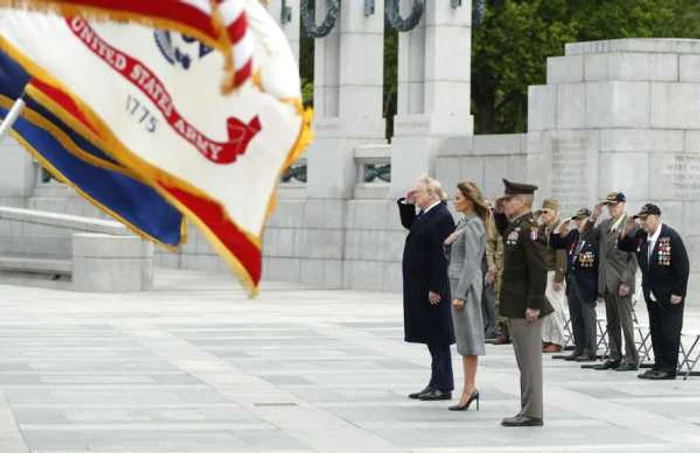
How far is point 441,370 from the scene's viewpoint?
18.6m

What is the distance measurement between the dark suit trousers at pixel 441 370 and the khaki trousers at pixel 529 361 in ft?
4.27

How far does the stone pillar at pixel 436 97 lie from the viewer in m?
36.2

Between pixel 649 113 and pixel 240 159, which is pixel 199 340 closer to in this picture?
pixel 649 113

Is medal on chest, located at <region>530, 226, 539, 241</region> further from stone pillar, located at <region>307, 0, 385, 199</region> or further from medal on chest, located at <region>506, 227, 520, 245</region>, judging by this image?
stone pillar, located at <region>307, 0, 385, 199</region>

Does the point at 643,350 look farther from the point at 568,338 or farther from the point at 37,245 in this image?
the point at 37,245

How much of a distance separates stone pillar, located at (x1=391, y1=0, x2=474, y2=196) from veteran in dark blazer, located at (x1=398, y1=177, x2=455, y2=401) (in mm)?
17410

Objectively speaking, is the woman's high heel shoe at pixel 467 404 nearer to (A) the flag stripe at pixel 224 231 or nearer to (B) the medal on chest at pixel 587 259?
(B) the medal on chest at pixel 587 259

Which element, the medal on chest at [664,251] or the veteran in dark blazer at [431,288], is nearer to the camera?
the veteran in dark blazer at [431,288]

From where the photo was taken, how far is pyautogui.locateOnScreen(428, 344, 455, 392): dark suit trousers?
1850 centimetres

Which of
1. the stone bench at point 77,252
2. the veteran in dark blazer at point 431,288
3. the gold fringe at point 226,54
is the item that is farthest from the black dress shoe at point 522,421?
the stone bench at point 77,252

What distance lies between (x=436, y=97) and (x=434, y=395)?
18140 mm

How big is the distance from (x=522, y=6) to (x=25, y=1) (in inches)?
1906

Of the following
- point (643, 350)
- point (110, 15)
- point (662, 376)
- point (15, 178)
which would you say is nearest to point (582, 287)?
point (643, 350)

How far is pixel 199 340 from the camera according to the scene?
82.2ft
